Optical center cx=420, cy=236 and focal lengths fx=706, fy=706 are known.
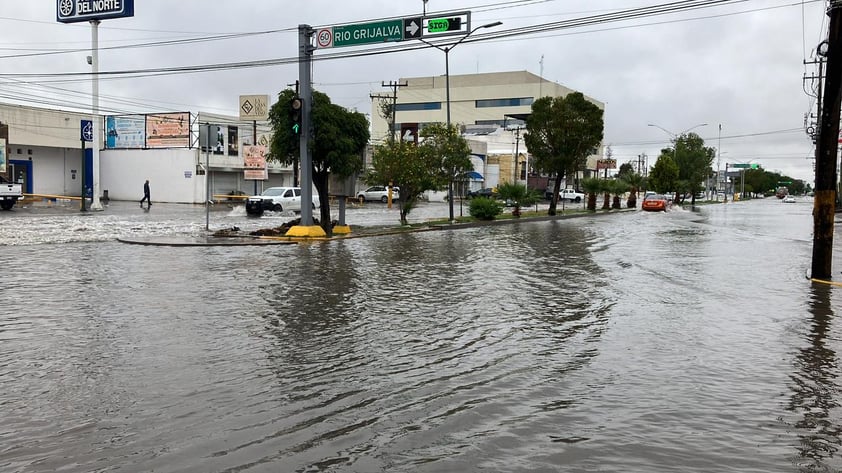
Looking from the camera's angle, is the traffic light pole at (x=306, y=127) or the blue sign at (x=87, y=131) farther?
the blue sign at (x=87, y=131)

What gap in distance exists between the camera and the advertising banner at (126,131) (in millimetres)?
57562

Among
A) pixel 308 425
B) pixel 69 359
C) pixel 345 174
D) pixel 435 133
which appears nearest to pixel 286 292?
pixel 69 359

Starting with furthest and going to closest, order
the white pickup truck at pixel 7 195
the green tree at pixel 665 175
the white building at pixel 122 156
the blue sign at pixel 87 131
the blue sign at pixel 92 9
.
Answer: the green tree at pixel 665 175, the white building at pixel 122 156, the blue sign at pixel 92 9, the blue sign at pixel 87 131, the white pickup truck at pixel 7 195

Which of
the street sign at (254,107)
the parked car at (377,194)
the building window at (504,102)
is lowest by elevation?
the parked car at (377,194)

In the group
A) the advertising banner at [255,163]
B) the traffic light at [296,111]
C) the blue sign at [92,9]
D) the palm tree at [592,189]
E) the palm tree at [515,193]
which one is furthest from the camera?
the advertising banner at [255,163]

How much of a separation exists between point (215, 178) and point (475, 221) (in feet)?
104

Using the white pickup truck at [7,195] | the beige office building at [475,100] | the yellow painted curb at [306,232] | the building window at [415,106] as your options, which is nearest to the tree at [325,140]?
the yellow painted curb at [306,232]

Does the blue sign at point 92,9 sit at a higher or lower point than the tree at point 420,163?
higher

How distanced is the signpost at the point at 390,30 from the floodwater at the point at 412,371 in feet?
33.4

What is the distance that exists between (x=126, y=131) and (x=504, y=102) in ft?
260

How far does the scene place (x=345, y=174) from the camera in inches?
1018

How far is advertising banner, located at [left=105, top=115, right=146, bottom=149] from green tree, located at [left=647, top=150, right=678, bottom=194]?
55.3 metres

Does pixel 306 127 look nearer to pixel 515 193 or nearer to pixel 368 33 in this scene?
pixel 368 33

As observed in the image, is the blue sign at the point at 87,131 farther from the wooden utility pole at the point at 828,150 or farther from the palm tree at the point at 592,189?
the wooden utility pole at the point at 828,150
